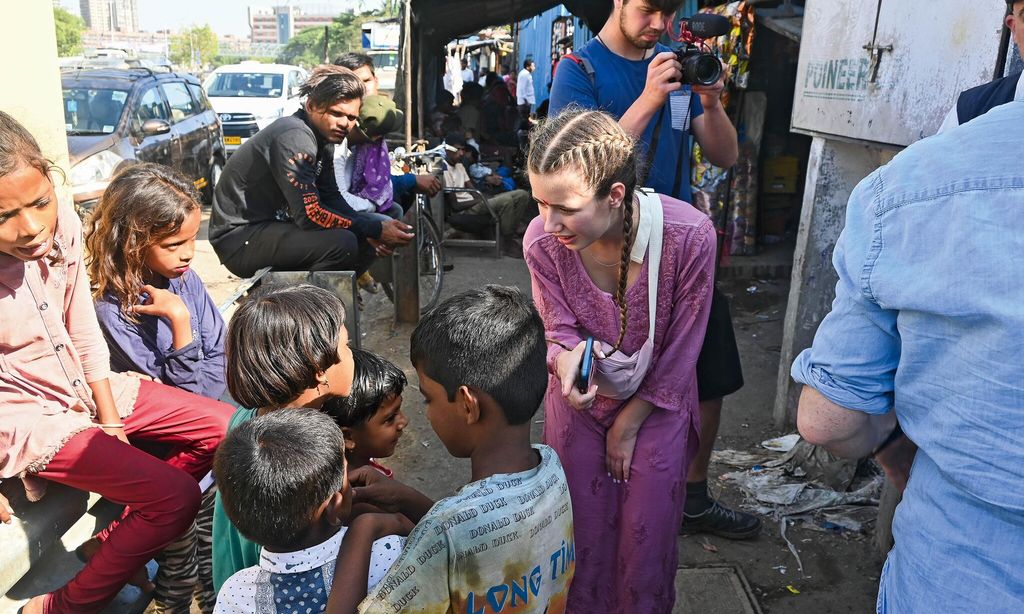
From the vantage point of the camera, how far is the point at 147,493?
2174mm

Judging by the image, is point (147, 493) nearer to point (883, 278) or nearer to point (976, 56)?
point (883, 278)

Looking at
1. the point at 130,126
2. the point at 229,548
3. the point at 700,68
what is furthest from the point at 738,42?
the point at 130,126

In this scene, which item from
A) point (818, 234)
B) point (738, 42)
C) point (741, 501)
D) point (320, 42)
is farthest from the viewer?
point (320, 42)

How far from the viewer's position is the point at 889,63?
3365 mm

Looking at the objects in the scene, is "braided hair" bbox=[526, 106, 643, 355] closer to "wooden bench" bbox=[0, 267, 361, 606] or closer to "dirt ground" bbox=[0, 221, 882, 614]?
"dirt ground" bbox=[0, 221, 882, 614]

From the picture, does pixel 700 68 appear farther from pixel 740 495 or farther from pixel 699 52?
pixel 740 495

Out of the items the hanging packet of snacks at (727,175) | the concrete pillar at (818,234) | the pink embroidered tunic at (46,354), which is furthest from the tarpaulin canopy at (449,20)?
the pink embroidered tunic at (46,354)

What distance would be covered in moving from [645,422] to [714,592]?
116 centimetres

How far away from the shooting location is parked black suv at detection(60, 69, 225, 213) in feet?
25.3

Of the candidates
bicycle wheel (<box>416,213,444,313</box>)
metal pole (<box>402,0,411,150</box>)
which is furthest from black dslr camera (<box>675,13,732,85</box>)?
metal pole (<box>402,0,411,150</box>)

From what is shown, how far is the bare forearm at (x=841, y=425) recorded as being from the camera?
1272 mm

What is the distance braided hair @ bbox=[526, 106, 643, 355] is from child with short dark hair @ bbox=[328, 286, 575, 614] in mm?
359

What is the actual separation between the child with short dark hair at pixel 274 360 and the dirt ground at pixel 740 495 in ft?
6.14

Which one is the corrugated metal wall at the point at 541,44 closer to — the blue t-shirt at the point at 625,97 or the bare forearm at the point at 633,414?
the blue t-shirt at the point at 625,97
